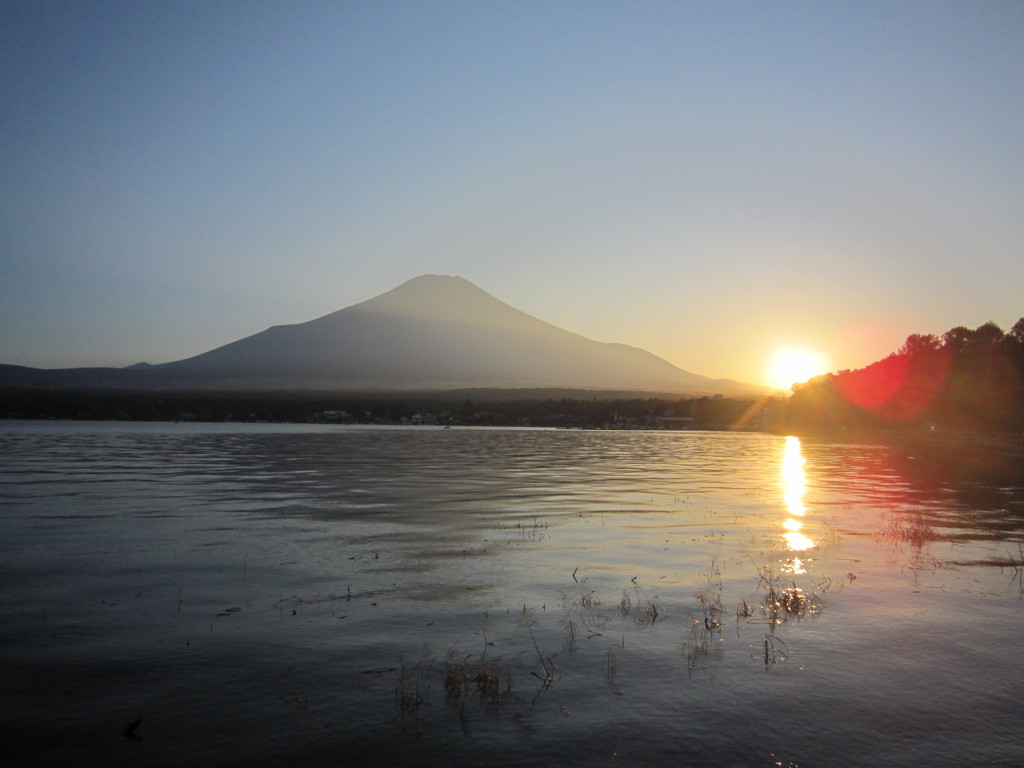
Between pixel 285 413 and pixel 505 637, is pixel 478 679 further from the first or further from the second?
pixel 285 413

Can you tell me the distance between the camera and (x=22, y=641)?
36.2ft

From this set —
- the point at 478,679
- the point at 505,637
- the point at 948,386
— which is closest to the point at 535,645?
the point at 505,637

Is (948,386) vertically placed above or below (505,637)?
above

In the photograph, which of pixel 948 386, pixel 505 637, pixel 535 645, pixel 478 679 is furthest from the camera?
pixel 948 386

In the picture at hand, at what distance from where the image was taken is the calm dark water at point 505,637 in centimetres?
809

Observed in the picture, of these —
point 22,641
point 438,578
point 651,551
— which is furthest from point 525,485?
point 22,641

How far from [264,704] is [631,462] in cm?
4729

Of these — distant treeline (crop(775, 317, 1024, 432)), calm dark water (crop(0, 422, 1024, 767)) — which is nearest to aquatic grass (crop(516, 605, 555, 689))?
calm dark water (crop(0, 422, 1024, 767))

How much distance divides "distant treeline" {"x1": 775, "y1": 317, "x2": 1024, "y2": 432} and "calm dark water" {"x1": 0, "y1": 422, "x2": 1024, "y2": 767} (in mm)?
83742

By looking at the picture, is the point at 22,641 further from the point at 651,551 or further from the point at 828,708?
the point at 651,551

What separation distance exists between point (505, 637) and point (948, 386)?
375 feet

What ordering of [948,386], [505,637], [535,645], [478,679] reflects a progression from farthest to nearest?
[948,386] < [505,637] < [535,645] < [478,679]

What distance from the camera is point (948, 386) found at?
356 ft

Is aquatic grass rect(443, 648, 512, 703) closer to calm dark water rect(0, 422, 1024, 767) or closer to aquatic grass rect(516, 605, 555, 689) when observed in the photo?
calm dark water rect(0, 422, 1024, 767)
